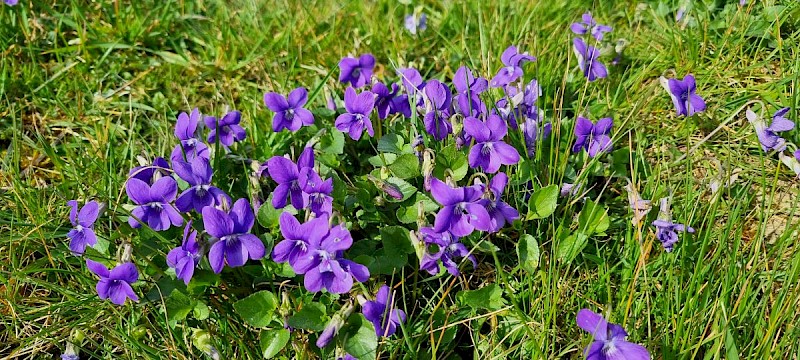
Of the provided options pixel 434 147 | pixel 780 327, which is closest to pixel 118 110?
pixel 434 147

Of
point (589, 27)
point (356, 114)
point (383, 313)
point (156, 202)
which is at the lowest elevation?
point (383, 313)

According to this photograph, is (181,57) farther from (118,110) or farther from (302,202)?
(302,202)

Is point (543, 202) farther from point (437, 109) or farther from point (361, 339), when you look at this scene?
point (361, 339)

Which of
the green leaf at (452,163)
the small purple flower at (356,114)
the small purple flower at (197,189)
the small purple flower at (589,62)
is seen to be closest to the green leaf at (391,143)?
the small purple flower at (356,114)

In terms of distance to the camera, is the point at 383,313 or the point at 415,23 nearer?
the point at 383,313

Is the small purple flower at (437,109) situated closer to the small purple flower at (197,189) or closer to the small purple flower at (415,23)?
the small purple flower at (197,189)

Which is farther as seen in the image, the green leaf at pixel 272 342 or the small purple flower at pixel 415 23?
the small purple flower at pixel 415 23

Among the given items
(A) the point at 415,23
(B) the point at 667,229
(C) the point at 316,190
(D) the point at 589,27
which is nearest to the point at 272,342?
(C) the point at 316,190
